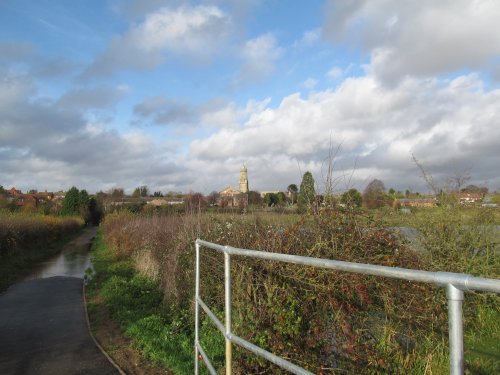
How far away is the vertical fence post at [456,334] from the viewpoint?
53.6 inches

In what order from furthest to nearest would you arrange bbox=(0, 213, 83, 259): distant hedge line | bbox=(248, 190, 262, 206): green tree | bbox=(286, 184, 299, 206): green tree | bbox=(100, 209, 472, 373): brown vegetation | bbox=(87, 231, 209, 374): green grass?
bbox=(0, 213, 83, 259): distant hedge line, bbox=(248, 190, 262, 206): green tree, bbox=(286, 184, 299, 206): green tree, bbox=(87, 231, 209, 374): green grass, bbox=(100, 209, 472, 373): brown vegetation

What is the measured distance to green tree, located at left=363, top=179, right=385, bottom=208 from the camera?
6949 millimetres

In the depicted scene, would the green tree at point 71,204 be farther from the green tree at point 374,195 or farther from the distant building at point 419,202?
the green tree at point 374,195

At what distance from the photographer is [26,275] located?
16.8 m

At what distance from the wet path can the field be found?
0.85 metres

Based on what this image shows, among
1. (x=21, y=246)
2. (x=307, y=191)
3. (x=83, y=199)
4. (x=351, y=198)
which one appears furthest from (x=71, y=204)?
(x=351, y=198)

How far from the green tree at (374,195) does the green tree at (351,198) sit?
1.46ft

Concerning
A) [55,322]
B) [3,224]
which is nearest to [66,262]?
[3,224]

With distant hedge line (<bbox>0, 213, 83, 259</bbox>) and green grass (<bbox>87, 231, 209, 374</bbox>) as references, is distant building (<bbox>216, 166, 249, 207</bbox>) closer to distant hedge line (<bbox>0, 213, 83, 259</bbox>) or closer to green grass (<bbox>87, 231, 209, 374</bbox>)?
green grass (<bbox>87, 231, 209, 374</bbox>)

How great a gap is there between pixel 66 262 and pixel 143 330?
15.5 m

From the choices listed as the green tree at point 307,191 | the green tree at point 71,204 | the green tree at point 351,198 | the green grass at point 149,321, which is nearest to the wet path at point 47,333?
the green grass at point 149,321

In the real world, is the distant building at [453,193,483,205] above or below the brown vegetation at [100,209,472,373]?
above

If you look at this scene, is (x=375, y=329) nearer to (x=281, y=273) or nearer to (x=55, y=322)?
(x=281, y=273)

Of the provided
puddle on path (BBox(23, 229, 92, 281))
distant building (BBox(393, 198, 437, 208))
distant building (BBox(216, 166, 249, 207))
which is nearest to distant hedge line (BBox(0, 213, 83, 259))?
puddle on path (BBox(23, 229, 92, 281))
